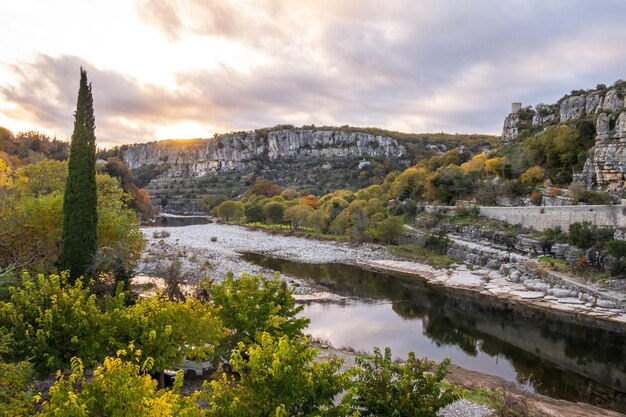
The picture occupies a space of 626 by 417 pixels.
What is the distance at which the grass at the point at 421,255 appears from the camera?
4008 centimetres

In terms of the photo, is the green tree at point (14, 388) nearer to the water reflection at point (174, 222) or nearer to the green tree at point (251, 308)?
the green tree at point (251, 308)

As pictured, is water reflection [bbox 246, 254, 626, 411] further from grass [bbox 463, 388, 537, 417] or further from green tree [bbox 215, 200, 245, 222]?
green tree [bbox 215, 200, 245, 222]

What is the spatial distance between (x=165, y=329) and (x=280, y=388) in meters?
3.99

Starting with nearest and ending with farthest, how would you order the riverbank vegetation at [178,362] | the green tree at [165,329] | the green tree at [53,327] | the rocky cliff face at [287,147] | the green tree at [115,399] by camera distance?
the green tree at [115,399], the riverbank vegetation at [178,362], the green tree at [53,327], the green tree at [165,329], the rocky cliff face at [287,147]

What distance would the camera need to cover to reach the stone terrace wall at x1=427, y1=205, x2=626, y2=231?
1299 inches

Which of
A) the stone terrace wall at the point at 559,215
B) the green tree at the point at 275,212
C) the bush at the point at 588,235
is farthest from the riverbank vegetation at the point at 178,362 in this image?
the green tree at the point at 275,212

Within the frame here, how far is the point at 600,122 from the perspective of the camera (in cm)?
4578

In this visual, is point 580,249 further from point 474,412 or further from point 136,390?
point 136,390

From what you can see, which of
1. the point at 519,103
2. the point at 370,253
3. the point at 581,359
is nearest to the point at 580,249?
the point at 581,359

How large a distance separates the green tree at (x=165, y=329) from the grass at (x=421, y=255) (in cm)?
3177

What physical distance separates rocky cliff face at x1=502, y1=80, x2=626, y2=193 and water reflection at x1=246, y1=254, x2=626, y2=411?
23115 mm

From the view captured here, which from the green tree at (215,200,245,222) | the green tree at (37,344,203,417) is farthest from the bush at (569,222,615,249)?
the green tree at (215,200,245,222)

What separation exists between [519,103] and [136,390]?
294 ft

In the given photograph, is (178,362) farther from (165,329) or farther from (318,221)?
(318,221)
